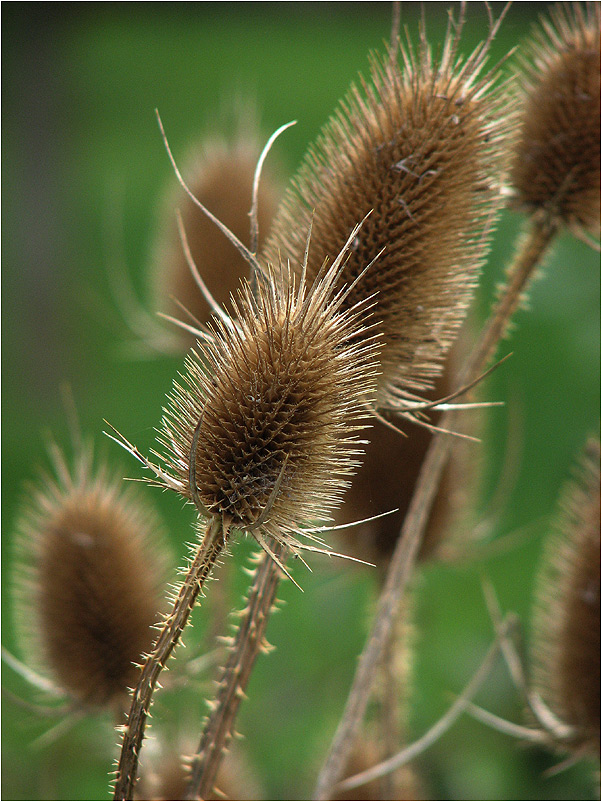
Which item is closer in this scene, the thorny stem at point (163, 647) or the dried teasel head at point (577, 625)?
the thorny stem at point (163, 647)

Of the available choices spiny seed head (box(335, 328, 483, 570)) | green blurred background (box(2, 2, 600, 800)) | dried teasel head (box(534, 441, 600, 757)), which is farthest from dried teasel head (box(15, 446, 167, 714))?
dried teasel head (box(534, 441, 600, 757))

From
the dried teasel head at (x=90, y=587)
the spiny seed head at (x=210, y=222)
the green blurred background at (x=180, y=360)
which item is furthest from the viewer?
the green blurred background at (x=180, y=360)

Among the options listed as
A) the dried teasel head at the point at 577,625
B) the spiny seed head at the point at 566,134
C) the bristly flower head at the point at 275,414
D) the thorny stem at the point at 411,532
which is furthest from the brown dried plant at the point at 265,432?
the dried teasel head at the point at 577,625

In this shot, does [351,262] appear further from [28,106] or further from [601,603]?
[28,106]

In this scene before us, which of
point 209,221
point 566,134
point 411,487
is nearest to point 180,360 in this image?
point 209,221

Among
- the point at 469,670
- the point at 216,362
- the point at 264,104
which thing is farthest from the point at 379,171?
the point at 264,104

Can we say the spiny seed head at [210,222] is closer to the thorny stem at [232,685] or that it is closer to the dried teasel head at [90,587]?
the dried teasel head at [90,587]
